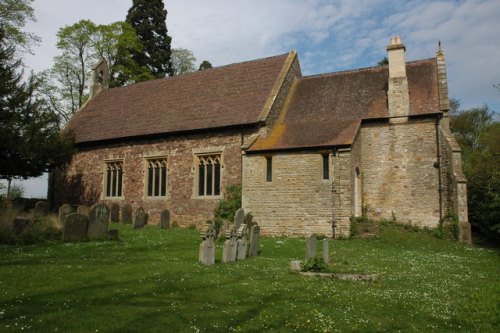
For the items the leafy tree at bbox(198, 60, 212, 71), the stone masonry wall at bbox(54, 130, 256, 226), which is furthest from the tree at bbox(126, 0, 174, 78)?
the stone masonry wall at bbox(54, 130, 256, 226)

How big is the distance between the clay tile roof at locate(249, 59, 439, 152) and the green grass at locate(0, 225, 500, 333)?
320 inches

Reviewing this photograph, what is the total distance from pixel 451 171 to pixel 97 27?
3085 centimetres

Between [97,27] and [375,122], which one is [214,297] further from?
[97,27]

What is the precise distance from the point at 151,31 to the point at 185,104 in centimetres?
1846

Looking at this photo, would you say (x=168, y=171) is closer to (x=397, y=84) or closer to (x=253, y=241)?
(x=253, y=241)

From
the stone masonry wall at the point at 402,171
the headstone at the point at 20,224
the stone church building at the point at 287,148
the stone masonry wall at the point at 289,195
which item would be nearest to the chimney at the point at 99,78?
the stone church building at the point at 287,148

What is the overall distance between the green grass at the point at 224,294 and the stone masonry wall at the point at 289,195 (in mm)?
5835

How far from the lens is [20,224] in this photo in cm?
1408

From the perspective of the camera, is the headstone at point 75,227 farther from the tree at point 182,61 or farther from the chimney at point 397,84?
the tree at point 182,61

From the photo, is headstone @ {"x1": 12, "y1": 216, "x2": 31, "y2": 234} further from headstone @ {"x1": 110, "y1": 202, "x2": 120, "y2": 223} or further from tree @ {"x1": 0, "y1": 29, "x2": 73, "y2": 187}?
headstone @ {"x1": 110, "y1": 202, "x2": 120, "y2": 223}

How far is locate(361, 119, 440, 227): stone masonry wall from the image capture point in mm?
19375

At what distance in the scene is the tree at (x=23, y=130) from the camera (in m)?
19.3

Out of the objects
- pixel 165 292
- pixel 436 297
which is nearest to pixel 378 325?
pixel 436 297

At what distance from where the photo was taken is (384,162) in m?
20.3
